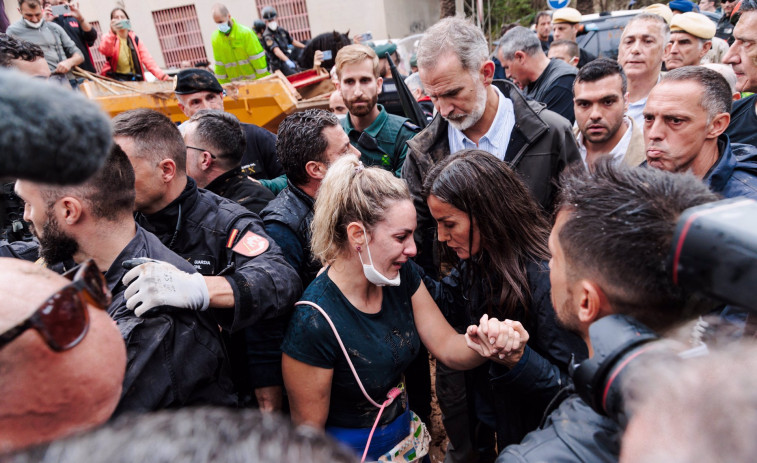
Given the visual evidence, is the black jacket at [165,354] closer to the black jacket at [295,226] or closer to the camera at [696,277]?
the black jacket at [295,226]

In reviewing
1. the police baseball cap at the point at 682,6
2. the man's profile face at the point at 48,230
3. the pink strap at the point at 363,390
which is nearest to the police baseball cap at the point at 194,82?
the man's profile face at the point at 48,230

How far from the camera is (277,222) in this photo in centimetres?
251

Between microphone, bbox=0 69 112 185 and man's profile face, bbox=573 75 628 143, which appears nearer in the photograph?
microphone, bbox=0 69 112 185

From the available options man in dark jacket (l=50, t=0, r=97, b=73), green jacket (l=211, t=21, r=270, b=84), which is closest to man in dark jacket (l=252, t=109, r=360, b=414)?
green jacket (l=211, t=21, r=270, b=84)

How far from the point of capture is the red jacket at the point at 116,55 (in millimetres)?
7453

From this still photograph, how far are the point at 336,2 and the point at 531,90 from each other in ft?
41.8

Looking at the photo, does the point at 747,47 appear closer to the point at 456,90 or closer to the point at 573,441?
the point at 456,90

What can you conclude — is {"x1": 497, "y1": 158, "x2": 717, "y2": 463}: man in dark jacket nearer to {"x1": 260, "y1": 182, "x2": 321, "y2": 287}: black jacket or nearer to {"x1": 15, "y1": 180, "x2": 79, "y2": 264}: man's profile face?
{"x1": 260, "y1": 182, "x2": 321, "y2": 287}: black jacket

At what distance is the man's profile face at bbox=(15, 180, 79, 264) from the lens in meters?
1.65

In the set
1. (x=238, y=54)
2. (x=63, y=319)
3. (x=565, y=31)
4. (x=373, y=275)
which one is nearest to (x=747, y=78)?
(x=373, y=275)

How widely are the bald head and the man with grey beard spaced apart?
2.29 metres

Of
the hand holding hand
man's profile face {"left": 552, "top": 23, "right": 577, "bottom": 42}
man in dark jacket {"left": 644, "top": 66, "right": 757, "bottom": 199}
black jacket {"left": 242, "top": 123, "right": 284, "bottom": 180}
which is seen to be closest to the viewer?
the hand holding hand

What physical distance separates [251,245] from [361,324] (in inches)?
26.1

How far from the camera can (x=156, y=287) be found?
155 centimetres
